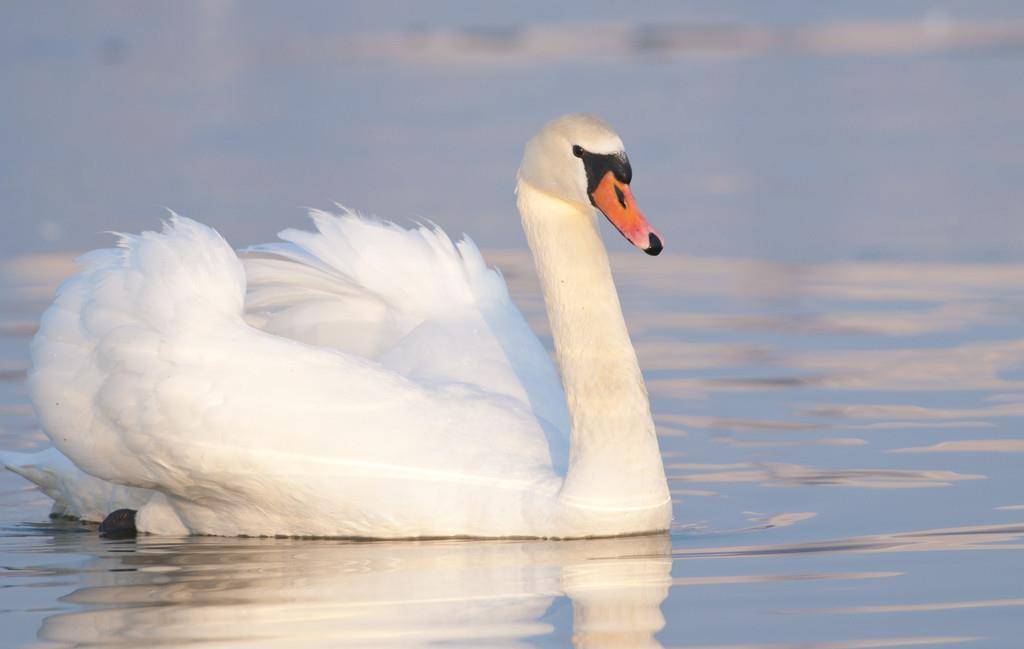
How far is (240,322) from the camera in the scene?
22.6 feet

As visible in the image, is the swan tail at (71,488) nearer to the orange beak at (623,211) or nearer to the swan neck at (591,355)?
the swan neck at (591,355)

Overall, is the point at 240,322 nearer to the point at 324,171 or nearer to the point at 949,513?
the point at 949,513

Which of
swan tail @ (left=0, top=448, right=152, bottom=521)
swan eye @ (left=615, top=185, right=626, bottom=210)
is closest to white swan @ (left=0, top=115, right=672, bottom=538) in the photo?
swan eye @ (left=615, top=185, right=626, bottom=210)

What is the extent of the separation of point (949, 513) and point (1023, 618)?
4.60 feet

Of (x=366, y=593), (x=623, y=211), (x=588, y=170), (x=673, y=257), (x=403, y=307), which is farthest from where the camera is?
(x=673, y=257)

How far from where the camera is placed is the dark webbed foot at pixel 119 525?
284 inches

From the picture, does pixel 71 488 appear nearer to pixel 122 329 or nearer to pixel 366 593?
pixel 122 329

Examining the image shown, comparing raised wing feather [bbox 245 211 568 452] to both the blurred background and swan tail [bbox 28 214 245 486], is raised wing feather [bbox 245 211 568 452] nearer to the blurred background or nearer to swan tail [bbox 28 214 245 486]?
swan tail [bbox 28 214 245 486]

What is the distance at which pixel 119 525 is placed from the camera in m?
7.24

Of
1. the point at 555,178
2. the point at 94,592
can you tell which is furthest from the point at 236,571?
the point at 555,178

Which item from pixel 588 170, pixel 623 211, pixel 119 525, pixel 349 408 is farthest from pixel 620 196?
pixel 119 525

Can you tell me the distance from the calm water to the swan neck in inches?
9.7

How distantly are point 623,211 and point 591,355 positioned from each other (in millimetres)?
568

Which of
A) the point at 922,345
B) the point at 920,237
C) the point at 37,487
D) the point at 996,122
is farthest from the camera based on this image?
the point at 996,122
